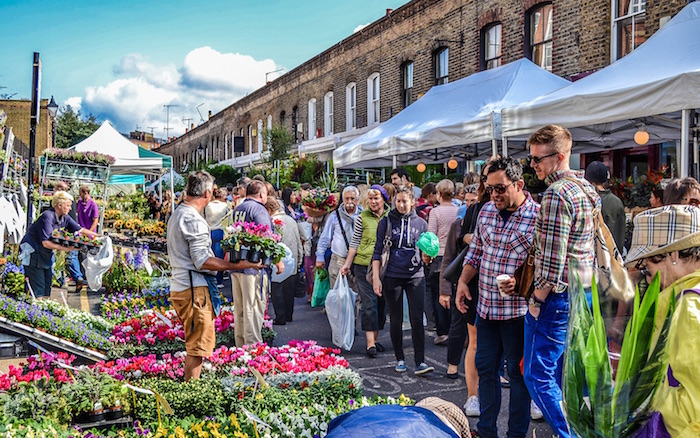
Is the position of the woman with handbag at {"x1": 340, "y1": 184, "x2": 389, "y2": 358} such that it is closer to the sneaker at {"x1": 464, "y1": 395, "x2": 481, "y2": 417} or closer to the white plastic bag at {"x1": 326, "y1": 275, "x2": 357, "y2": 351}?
the white plastic bag at {"x1": 326, "y1": 275, "x2": 357, "y2": 351}

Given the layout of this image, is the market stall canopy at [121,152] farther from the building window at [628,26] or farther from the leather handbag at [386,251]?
the leather handbag at [386,251]

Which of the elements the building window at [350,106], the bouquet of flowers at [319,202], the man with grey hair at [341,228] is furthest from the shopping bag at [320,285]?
the building window at [350,106]

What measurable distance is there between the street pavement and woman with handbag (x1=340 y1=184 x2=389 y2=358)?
32cm

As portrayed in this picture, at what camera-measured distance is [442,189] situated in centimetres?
715

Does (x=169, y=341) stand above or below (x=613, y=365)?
below

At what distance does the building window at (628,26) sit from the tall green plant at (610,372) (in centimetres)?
1120

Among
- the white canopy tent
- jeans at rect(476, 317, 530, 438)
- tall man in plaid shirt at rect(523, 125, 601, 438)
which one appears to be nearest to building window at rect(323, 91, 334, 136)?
the white canopy tent

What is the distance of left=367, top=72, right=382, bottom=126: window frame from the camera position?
2194cm

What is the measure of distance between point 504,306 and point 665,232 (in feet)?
5.60

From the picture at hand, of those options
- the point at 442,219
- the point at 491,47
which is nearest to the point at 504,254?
the point at 442,219

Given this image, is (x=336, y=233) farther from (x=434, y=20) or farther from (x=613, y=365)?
(x=434, y=20)

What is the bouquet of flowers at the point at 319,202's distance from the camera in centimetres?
913

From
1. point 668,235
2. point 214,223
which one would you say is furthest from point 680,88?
point 214,223

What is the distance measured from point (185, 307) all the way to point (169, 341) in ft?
6.61
